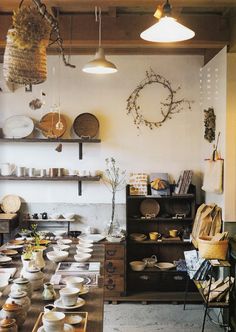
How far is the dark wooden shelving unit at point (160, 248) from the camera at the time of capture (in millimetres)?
5527

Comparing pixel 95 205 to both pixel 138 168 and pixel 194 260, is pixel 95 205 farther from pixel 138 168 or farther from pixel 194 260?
pixel 194 260

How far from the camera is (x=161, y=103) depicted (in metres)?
5.89

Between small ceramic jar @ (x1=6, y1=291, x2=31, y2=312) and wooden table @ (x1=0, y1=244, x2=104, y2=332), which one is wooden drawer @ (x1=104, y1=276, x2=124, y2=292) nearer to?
wooden table @ (x1=0, y1=244, x2=104, y2=332)

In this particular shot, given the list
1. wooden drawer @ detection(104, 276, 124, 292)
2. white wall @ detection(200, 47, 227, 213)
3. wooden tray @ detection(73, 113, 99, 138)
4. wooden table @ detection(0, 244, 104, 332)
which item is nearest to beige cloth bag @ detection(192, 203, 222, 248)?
white wall @ detection(200, 47, 227, 213)

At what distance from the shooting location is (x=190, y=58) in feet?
19.2

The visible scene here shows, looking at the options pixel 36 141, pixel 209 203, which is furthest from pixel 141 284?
pixel 36 141

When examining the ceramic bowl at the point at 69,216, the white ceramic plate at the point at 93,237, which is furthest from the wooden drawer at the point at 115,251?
the ceramic bowl at the point at 69,216

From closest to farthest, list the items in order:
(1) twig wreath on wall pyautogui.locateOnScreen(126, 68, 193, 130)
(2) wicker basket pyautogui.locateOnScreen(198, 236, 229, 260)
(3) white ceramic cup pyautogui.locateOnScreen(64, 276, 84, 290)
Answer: (3) white ceramic cup pyautogui.locateOnScreen(64, 276, 84, 290), (2) wicker basket pyautogui.locateOnScreen(198, 236, 229, 260), (1) twig wreath on wall pyautogui.locateOnScreen(126, 68, 193, 130)

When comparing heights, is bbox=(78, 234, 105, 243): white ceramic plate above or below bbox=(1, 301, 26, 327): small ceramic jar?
below

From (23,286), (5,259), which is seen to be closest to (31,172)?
(5,259)

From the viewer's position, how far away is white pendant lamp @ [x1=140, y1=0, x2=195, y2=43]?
2.67 metres

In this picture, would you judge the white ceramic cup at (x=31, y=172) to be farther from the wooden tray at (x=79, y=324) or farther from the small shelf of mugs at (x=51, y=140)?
Answer: the wooden tray at (x=79, y=324)

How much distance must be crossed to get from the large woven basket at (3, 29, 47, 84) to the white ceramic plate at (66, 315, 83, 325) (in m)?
1.39

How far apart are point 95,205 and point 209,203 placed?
1.46 metres
